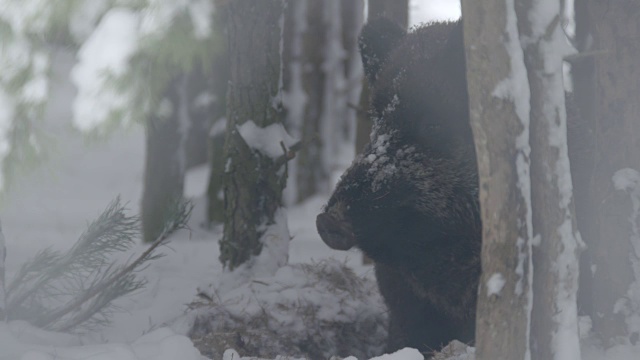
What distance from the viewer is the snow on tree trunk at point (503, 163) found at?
9.61 ft

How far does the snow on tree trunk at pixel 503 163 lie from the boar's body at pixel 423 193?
1062 millimetres

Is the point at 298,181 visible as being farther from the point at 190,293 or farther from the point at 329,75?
the point at 190,293

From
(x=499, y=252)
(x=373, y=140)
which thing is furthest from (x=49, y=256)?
(x=499, y=252)

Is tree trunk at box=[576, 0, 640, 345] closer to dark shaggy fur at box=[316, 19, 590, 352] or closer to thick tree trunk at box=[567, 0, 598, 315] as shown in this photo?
thick tree trunk at box=[567, 0, 598, 315]

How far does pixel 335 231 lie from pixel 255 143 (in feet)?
4.94

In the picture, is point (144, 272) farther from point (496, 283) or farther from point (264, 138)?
point (496, 283)

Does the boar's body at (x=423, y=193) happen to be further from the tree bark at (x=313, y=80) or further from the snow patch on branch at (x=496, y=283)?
the tree bark at (x=313, y=80)

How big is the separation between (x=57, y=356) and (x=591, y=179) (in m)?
2.66

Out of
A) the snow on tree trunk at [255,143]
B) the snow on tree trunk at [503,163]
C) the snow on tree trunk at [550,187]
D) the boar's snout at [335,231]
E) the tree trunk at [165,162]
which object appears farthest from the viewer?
the tree trunk at [165,162]

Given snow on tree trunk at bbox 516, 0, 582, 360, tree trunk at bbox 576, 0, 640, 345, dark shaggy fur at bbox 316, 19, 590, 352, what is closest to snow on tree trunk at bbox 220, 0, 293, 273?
dark shaggy fur at bbox 316, 19, 590, 352

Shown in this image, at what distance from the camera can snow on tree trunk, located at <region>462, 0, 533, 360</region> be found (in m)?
2.93

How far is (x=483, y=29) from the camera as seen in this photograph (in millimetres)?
2953

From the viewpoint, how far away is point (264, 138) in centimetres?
538

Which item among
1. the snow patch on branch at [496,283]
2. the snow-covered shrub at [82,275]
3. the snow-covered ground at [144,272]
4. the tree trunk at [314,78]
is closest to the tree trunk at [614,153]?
the snow-covered ground at [144,272]
